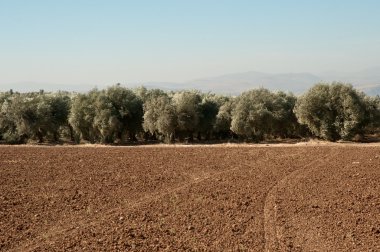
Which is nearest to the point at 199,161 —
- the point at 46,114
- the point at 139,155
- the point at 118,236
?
the point at 139,155

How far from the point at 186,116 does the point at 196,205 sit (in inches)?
1483

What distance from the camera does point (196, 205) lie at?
2177cm

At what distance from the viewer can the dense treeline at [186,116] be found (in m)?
52.9

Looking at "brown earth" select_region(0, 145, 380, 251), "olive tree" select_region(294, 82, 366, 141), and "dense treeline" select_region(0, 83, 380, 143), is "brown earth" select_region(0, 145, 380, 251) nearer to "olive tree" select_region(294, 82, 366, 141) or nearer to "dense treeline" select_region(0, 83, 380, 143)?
"olive tree" select_region(294, 82, 366, 141)

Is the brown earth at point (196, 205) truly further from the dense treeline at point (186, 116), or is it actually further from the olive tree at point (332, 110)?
the dense treeline at point (186, 116)

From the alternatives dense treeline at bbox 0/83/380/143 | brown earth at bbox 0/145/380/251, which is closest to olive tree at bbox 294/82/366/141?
dense treeline at bbox 0/83/380/143

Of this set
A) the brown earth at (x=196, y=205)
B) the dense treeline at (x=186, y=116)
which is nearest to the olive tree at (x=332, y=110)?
the dense treeline at (x=186, y=116)

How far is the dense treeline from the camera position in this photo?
52.9 meters

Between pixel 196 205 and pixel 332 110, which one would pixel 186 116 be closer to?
pixel 332 110

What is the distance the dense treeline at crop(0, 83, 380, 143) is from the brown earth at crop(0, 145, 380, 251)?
15455 millimetres

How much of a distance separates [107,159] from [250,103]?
853 inches

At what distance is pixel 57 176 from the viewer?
31.8m

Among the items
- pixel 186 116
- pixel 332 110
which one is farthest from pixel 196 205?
pixel 186 116

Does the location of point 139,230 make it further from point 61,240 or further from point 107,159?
point 107,159
